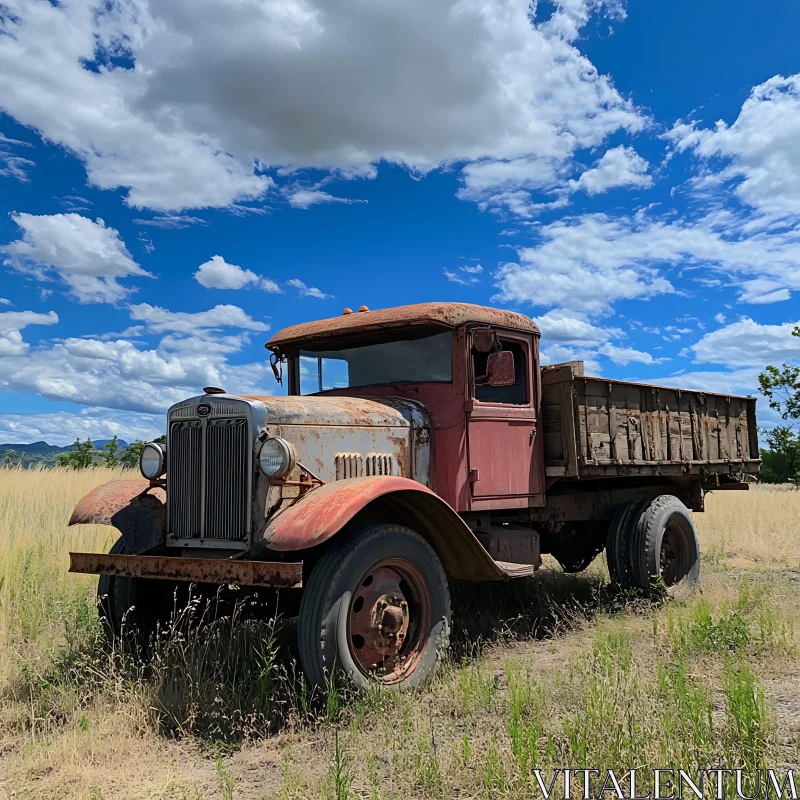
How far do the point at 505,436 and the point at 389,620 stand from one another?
2.03 metres

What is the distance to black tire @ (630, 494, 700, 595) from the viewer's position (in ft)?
21.8

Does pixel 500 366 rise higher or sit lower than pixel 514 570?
higher

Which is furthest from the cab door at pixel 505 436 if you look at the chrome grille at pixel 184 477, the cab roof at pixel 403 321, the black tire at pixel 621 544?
the chrome grille at pixel 184 477

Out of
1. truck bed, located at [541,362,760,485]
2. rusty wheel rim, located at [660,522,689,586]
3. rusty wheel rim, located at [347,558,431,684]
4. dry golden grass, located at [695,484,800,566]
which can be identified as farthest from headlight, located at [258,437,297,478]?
dry golden grass, located at [695,484,800,566]

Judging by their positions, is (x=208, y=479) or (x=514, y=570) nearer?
(x=208, y=479)

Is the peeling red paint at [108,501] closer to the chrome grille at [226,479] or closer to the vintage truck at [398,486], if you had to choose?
the vintage truck at [398,486]

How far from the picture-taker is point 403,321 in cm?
551

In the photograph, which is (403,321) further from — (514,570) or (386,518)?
(514,570)

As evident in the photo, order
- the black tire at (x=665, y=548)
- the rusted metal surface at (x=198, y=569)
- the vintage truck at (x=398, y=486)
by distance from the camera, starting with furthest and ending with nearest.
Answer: the black tire at (x=665, y=548)
the vintage truck at (x=398, y=486)
the rusted metal surface at (x=198, y=569)

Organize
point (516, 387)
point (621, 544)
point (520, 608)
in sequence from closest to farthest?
point (516, 387)
point (520, 608)
point (621, 544)

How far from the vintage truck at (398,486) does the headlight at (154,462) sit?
0.5 inches

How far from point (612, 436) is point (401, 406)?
2.18m

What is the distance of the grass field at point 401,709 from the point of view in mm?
3186

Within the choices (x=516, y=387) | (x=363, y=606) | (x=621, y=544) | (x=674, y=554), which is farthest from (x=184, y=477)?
(x=674, y=554)
